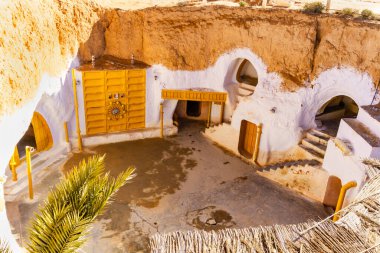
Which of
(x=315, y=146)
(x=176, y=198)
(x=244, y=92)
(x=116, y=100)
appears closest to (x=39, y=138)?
(x=116, y=100)

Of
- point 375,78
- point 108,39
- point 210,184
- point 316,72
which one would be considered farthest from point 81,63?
point 375,78

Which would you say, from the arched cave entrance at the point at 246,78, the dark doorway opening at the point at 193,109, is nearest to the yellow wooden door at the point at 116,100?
the dark doorway opening at the point at 193,109

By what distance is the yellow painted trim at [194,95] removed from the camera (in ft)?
53.0

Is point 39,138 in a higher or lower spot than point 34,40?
lower

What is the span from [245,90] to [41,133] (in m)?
8.88

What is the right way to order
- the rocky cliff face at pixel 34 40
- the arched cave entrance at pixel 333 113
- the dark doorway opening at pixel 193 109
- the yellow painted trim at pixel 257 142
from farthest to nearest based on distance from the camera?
the dark doorway opening at pixel 193 109 < the arched cave entrance at pixel 333 113 < the yellow painted trim at pixel 257 142 < the rocky cliff face at pixel 34 40

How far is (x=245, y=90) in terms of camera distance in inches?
651

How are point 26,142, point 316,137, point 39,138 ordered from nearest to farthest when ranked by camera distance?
point 39,138
point 316,137
point 26,142

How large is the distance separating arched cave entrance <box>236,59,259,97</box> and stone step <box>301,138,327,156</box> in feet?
11.7

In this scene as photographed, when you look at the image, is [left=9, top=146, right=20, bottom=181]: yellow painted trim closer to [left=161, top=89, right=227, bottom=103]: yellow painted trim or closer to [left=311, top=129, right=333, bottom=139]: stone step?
[left=161, top=89, right=227, bottom=103]: yellow painted trim

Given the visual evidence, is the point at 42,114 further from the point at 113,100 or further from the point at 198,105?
the point at 198,105

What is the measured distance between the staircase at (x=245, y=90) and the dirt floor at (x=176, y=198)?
9.18 feet

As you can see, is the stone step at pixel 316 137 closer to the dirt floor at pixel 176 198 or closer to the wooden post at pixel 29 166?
the dirt floor at pixel 176 198

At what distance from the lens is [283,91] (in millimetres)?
14266
